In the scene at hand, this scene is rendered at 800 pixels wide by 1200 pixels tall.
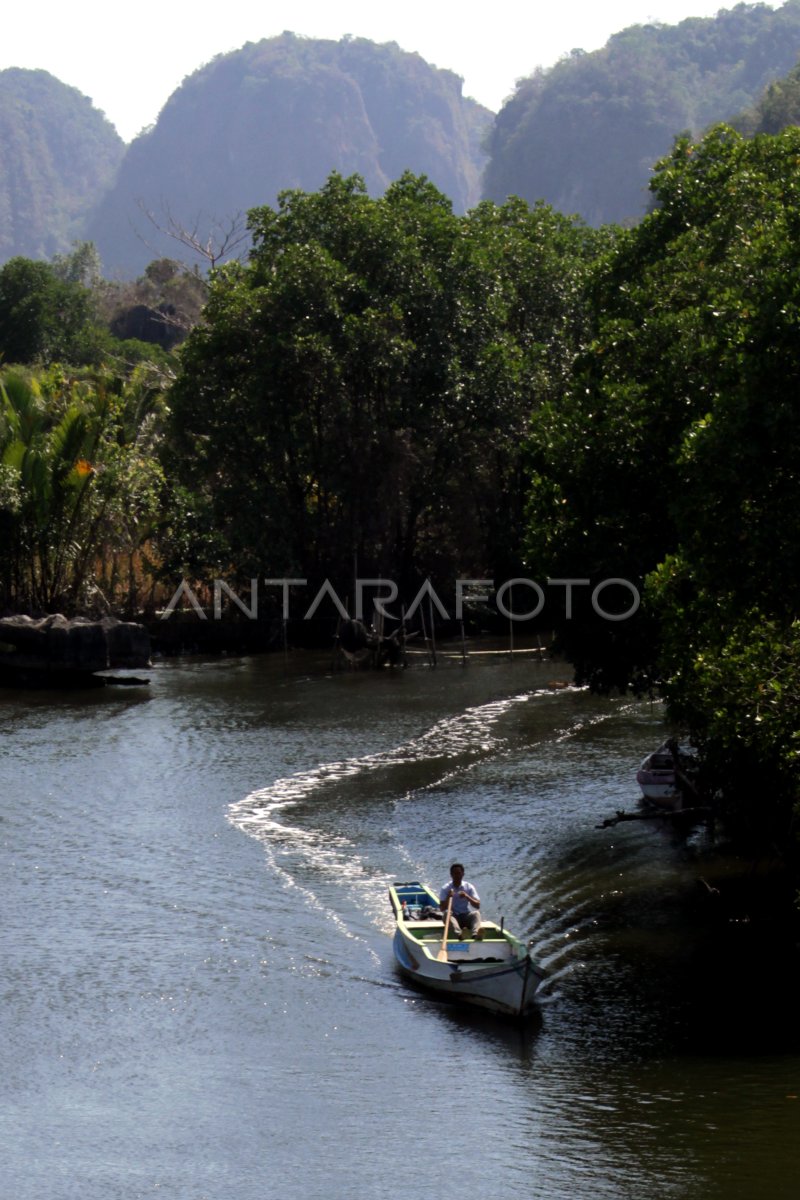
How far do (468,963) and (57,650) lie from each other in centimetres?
2715

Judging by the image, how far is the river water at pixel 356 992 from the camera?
1494 centimetres

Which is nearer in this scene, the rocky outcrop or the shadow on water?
the shadow on water

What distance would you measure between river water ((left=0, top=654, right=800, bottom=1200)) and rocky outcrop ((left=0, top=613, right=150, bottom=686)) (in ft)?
29.9

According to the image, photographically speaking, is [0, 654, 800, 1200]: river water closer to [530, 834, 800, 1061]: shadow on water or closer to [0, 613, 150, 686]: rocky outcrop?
[530, 834, 800, 1061]: shadow on water

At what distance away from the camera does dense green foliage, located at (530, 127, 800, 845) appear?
1788cm

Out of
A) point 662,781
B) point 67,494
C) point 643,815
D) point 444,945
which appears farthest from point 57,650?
point 444,945

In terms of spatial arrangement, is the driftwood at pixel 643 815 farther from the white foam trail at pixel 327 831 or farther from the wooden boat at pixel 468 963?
the wooden boat at pixel 468 963

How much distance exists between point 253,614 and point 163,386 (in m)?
12.1

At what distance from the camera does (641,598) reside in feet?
80.2

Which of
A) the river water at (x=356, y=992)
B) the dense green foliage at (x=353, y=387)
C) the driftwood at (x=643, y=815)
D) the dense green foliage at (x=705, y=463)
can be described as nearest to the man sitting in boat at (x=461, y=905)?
the river water at (x=356, y=992)

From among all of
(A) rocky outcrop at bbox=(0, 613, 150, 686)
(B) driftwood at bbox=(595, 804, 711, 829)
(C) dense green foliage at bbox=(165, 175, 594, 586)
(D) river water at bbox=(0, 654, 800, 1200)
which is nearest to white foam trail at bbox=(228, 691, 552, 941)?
(D) river water at bbox=(0, 654, 800, 1200)

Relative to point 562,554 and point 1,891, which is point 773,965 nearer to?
point 562,554

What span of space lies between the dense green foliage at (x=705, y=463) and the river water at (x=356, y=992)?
9.32ft

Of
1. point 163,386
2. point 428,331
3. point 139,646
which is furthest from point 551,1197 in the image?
point 163,386
